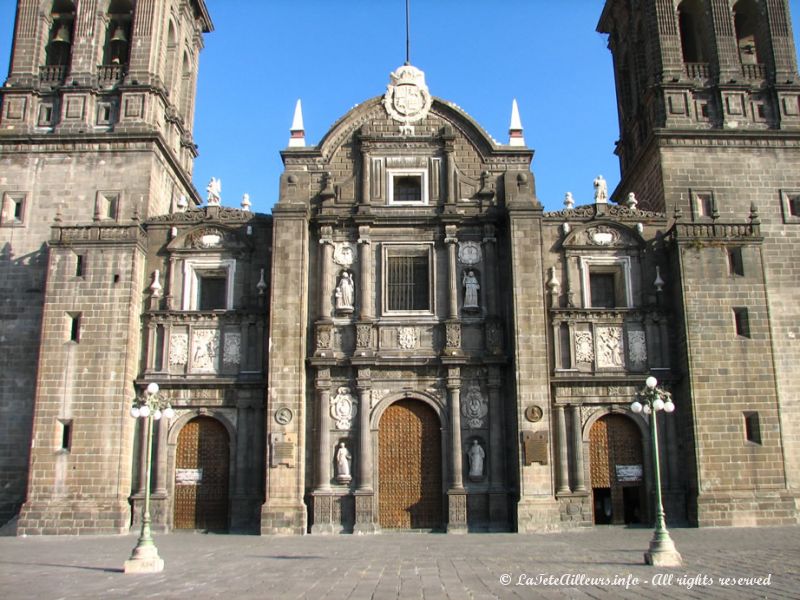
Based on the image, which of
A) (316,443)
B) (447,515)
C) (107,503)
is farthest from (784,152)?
(107,503)

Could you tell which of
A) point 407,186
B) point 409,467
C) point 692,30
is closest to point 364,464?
point 409,467

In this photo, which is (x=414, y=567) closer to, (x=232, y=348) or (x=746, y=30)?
(x=232, y=348)

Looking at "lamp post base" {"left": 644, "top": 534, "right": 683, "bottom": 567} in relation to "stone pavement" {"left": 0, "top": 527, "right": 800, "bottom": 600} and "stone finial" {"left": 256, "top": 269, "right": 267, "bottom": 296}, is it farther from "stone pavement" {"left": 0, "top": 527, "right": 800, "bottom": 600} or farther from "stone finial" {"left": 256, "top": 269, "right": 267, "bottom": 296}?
"stone finial" {"left": 256, "top": 269, "right": 267, "bottom": 296}

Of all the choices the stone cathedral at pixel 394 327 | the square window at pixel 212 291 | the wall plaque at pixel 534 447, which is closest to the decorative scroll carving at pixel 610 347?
the stone cathedral at pixel 394 327

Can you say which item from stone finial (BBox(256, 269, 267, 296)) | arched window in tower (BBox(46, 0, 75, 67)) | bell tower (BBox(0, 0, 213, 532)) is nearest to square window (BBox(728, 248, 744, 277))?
stone finial (BBox(256, 269, 267, 296))

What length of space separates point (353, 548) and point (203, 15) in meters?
31.4

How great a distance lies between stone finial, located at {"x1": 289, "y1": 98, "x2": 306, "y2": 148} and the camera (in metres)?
33.0

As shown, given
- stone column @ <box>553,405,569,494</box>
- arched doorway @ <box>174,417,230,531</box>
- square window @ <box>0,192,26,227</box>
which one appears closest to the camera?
stone column @ <box>553,405,569,494</box>

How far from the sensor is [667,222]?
3272cm

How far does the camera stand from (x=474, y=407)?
30.1m

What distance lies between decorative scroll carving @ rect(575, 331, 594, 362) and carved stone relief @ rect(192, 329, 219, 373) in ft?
43.4

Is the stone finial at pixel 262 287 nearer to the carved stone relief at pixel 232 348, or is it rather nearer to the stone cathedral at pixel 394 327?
the stone cathedral at pixel 394 327

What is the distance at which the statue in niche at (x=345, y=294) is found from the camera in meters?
30.7

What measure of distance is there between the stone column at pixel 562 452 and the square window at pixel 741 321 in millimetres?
7019
